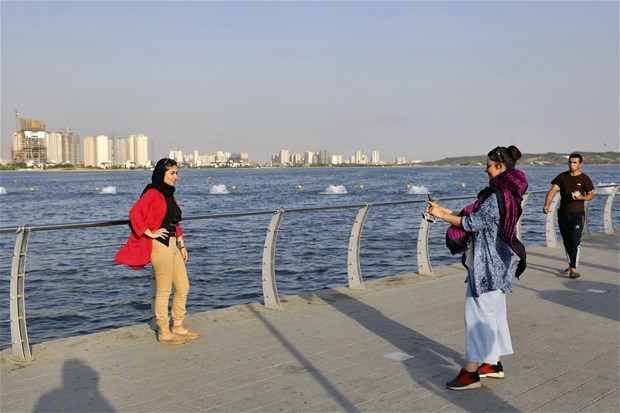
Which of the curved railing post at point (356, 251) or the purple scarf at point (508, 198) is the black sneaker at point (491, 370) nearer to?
the purple scarf at point (508, 198)

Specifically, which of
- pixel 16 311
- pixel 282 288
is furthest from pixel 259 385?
pixel 282 288

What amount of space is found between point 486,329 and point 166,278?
2.93 m

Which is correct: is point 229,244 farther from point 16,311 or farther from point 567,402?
point 567,402

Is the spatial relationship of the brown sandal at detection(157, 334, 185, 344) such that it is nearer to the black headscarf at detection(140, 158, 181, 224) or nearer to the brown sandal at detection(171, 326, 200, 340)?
the brown sandal at detection(171, 326, 200, 340)

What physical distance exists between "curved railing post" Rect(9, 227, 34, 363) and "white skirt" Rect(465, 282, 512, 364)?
12.0 ft

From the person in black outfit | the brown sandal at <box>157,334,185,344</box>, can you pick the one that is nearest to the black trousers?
the person in black outfit

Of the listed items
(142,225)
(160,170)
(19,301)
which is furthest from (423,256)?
(19,301)

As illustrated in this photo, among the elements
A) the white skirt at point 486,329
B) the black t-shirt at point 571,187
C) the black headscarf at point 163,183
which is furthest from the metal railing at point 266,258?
the white skirt at point 486,329

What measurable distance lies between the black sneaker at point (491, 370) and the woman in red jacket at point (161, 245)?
2710 millimetres

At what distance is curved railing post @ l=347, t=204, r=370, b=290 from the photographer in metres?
8.47

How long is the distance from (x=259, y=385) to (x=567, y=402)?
2.24 m

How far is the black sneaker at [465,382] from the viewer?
4.79 meters

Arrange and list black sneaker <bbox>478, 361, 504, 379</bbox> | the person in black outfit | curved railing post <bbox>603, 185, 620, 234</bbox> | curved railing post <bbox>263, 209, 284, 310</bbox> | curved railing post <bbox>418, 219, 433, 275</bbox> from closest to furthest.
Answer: black sneaker <bbox>478, 361, 504, 379</bbox> < curved railing post <bbox>263, 209, 284, 310</bbox> < the person in black outfit < curved railing post <bbox>418, 219, 433, 275</bbox> < curved railing post <bbox>603, 185, 620, 234</bbox>

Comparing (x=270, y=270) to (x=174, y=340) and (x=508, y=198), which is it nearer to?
(x=174, y=340)
